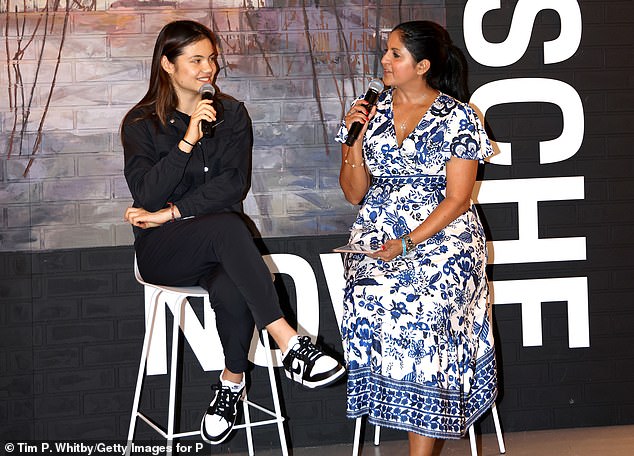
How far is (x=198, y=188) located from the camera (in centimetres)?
305

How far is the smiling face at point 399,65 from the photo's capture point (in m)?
3.15

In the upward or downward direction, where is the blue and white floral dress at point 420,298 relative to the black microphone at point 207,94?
downward

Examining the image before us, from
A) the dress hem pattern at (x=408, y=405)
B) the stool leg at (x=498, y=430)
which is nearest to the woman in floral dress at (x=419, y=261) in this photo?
the dress hem pattern at (x=408, y=405)

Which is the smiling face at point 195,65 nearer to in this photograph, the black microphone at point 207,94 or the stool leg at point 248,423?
the black microphone at point 207,94

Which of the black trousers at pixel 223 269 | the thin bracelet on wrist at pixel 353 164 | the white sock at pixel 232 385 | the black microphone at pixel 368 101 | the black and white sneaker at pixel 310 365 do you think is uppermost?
the black microphone at pixel 368 101

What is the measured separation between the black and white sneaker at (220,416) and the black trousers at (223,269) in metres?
0.10

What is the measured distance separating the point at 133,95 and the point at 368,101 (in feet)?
3.47

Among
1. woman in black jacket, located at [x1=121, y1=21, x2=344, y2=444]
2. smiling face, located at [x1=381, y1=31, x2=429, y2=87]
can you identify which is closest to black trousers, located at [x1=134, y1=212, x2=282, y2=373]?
woman in black jacket, located at [x1=121, y1=21, x2=344, y2=444]

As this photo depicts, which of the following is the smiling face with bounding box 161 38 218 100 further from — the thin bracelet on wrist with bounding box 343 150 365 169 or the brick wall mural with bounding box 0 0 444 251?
the thin bracelet on wrist with bounding box 343 150 365 169

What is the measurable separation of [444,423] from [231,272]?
0.94m

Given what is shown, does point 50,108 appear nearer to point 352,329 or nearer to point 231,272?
point 231,272

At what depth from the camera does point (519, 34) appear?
368 cm

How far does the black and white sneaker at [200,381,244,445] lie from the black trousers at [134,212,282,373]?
0.10 metres

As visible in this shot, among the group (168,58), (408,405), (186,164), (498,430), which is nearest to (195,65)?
(168,58)
